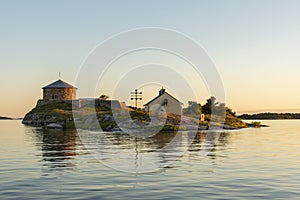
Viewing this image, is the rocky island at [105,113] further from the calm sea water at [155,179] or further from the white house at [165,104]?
the calm sea water at [155,179]

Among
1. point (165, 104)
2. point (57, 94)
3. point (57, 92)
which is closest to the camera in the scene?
point (165, 104)

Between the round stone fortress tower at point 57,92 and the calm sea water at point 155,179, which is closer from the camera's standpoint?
the calm sea water at point 155,179

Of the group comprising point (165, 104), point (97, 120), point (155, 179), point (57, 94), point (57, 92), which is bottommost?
point (155, 179)

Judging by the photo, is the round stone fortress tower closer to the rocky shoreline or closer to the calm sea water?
the rocky shoreline

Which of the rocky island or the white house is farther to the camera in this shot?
the white house

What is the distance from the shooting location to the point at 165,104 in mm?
152500

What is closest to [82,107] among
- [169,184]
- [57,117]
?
[57,117]

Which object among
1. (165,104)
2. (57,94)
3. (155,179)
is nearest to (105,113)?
(165,104)

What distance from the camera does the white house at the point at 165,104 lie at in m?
152

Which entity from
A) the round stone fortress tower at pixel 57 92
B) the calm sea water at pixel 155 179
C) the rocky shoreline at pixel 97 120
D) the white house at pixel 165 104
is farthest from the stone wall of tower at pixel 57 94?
the calm sea water at pixel 155 179

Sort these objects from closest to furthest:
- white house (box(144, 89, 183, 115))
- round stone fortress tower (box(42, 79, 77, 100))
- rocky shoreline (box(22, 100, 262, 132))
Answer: rocky shoreline (box(22, 100, 262, 132))
white house (box(144, 89, 183, 115))
round stone fortress tower (box(42, 79, 77, 100))

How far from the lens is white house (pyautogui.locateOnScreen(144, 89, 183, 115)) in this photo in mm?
151700

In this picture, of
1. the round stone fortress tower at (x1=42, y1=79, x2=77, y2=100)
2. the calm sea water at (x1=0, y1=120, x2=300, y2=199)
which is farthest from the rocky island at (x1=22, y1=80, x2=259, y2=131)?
the calm sea water at (x1=0, y1=120, x2=300, y2=199)

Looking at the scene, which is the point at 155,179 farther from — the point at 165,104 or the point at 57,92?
the point at 57,92
